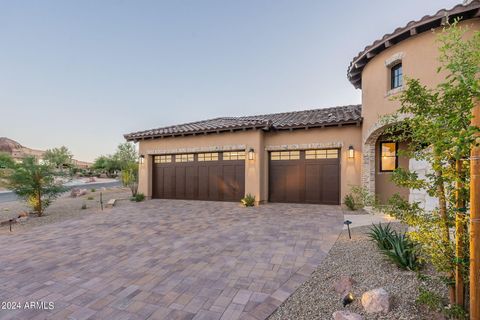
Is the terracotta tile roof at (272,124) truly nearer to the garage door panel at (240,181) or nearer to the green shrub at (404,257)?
the garage door panel at (240,181)

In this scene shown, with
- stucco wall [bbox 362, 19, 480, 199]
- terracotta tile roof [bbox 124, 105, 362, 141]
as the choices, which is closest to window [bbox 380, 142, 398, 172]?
stucco wall [bbox 362, 19, 480, 199]

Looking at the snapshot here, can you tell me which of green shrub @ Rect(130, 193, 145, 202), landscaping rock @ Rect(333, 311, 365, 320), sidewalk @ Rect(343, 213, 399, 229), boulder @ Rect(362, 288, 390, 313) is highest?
boulder @ Rect(362, 288, 390, 313)

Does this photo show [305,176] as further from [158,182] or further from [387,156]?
[158,182]

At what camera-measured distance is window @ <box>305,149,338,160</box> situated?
9812 mm

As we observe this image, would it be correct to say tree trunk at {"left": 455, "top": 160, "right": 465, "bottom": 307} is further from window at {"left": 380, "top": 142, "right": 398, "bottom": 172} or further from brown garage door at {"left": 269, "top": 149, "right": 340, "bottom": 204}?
window at {"left": 380, "top": 142, "right": 398, "bottom": 172}

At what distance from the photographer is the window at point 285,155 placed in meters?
10.4

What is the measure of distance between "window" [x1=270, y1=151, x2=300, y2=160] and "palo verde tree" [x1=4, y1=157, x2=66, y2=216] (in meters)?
10.5

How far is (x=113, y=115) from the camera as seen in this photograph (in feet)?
80.2

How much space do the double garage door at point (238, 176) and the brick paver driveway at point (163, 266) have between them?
9.85ft

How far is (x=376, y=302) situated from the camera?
2312mm

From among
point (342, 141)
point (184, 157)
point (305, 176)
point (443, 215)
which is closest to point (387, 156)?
point (342, 141)

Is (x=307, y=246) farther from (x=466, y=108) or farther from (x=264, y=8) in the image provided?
(x=264, y=8)

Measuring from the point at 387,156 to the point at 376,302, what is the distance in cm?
871

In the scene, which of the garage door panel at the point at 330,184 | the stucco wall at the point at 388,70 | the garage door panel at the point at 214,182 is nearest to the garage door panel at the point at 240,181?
the garage door panel at the point at 214,182
